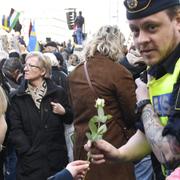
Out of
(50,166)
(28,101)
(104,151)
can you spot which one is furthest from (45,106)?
(104,151)

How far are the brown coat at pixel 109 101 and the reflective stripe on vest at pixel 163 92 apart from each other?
1723 millimetres

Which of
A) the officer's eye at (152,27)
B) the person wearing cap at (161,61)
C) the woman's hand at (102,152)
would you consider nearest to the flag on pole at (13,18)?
the woman's hand at (102,152)

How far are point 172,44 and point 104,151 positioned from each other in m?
0.62

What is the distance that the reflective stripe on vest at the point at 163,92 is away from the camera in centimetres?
218

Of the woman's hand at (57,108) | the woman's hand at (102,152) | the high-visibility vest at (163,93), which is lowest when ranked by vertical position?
the woman's hand at (57,108)

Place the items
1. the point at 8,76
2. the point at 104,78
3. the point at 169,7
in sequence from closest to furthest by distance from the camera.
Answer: the point at 169,7 → the point at 104,78 → the point at 8,76

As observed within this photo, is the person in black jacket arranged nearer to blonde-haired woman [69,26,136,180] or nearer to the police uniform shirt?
the police uniform shirt

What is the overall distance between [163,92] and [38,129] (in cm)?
277

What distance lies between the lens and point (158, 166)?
246 cm

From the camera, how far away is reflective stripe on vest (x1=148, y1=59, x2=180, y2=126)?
218cm

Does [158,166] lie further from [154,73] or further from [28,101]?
[28,101]

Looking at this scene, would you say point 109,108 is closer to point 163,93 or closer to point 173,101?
point 163,93

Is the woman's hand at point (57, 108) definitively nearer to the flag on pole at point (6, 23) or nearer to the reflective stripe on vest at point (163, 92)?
the reflective stripe on vest at point (163, 92)

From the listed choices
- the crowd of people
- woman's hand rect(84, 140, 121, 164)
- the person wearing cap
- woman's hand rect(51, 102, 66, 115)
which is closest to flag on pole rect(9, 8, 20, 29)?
the crowd of people
